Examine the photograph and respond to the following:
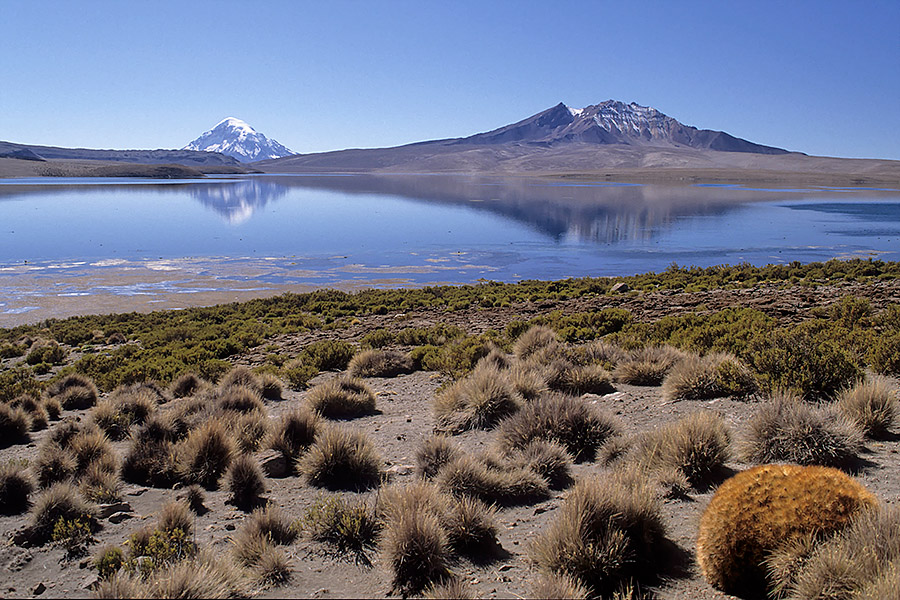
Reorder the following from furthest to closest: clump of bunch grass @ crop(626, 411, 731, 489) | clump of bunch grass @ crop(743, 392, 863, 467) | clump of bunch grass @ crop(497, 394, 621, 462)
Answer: clump of bunch grass @ crop(497, 394, 621, 462) → clump of bunch grass @ crop(626, 411, 731, 489) → clump of bunch grass @ crop(743, 392, 863, 467)

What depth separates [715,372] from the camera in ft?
21.2

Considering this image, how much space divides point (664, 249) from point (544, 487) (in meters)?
35.0

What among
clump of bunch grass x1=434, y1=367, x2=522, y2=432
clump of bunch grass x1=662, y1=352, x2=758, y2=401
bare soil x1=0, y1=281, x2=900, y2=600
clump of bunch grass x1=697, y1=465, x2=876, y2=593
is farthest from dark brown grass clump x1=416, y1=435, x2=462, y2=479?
Answer: clump of bunch grass x1=662, y1=352, x2=758, y2=401

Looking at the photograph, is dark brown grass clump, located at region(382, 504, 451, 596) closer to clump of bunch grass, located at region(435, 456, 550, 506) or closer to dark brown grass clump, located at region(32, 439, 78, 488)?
clump of bunch grass, located at region(435, 456, 550, 506)

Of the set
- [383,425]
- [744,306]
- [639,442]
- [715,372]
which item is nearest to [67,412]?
[383,425]

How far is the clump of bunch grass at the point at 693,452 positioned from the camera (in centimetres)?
448

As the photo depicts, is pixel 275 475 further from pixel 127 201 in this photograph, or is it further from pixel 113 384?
pixel 127 201

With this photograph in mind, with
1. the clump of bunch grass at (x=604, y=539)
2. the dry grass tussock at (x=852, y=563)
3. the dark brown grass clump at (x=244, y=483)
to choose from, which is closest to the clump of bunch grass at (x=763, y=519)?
the dry grass tussock at (x=852, y=563)

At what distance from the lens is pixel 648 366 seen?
294 inches

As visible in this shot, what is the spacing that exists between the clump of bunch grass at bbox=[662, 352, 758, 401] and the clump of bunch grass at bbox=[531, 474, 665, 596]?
301 centimetres

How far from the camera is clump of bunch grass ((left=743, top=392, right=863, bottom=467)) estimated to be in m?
4.33

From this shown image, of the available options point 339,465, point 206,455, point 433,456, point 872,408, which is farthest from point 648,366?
point 206,455

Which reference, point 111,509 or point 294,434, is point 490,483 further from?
point 111,509

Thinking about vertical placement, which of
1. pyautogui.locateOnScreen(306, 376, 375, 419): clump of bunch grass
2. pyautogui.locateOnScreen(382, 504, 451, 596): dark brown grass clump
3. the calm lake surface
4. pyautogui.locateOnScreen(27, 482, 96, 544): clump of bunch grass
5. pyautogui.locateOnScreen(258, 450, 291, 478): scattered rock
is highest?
pyautogui.locateOnScreen(382, 504, 451, 596): dark brown grass clump
